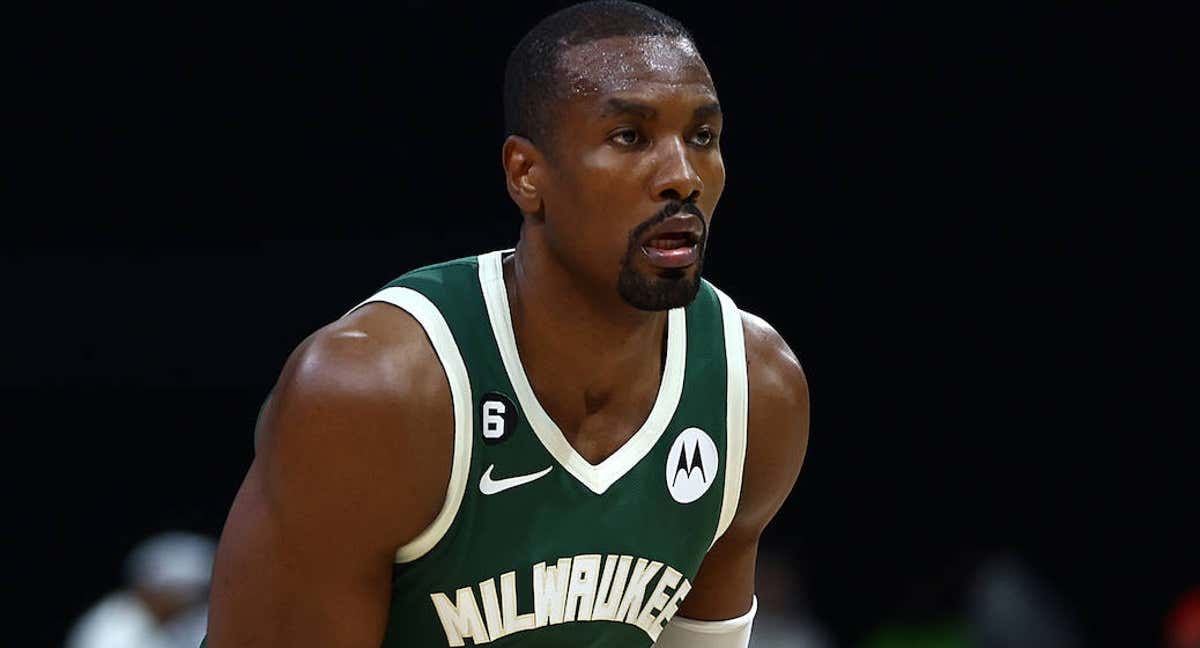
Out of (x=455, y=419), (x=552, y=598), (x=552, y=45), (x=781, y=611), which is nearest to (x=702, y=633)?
(x=552, y=598)

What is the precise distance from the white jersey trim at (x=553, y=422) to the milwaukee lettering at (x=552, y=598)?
0.12 meters

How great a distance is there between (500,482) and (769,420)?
48 centimetres

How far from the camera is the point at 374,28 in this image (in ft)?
20.7

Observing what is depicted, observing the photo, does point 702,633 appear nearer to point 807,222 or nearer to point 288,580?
point 288,580

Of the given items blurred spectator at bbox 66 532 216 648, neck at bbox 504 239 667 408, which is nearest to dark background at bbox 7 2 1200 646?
blurred spectator at bbox 66 532 216 648

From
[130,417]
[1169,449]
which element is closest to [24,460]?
[130,417]

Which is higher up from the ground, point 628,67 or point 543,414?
point 628,67

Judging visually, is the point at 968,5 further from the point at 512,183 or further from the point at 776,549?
the point at 512,183

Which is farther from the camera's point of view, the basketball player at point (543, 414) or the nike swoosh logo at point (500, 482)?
the nike swoosh logo at point (500, 482)

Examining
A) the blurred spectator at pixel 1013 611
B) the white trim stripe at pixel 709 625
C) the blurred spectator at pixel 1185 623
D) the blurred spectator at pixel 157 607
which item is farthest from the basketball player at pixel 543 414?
the blurred spectator at pixel 1013 611

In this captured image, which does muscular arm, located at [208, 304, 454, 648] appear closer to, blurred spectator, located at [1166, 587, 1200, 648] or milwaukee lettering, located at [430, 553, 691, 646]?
milwaukee lettering, located at [430, 553, 691, 646]

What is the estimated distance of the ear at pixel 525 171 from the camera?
7.86 ft

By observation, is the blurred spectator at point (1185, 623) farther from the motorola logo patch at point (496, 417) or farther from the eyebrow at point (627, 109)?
the eyebrow at point (627, 109)

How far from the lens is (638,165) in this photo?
231 cm
